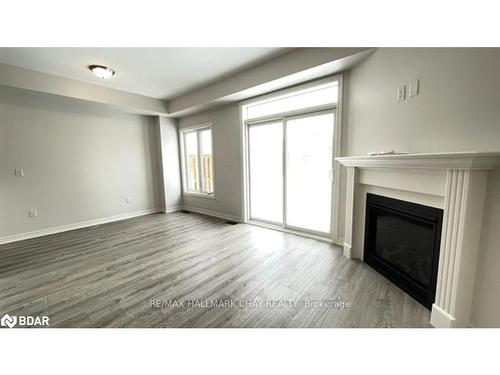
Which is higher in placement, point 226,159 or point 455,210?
point 226,159

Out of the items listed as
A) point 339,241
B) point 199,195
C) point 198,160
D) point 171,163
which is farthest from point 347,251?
point 171,163

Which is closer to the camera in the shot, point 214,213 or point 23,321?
point 23,321

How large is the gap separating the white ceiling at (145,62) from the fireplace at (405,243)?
2340mm

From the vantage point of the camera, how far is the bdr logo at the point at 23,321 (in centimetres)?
144

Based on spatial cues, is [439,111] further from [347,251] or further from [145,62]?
[145,62]

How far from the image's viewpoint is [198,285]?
190 centimetres

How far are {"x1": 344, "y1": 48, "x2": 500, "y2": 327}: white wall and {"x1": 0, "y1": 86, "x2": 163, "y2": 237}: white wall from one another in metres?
4.74

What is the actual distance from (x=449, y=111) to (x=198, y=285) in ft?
8.60

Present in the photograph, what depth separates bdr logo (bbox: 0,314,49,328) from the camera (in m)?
1.44

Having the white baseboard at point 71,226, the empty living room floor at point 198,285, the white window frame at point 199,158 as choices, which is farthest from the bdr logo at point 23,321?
the white window frame at point 199,158

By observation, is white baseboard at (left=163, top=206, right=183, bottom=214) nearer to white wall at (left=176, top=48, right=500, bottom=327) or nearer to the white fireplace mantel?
white wall at (left=176, top=48, right=500, bottom=327)

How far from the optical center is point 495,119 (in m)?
1.18

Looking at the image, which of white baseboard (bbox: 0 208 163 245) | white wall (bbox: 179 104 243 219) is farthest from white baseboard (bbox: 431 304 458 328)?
white baseboard (bbox: 0 208 163 245)
